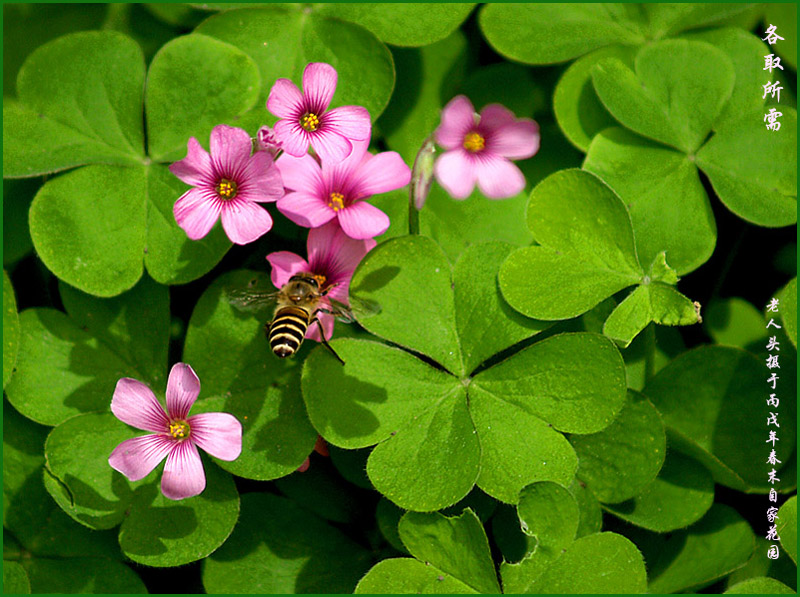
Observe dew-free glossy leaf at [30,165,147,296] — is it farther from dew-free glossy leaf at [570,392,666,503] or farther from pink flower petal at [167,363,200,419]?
dew-free glossy leaf at [570,392,666,503]

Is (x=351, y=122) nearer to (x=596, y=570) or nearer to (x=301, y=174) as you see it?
(x=301, y=174)

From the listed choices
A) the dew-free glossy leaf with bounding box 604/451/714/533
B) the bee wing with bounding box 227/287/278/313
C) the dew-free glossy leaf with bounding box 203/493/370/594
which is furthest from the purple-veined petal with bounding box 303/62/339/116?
the dew-free glossy leaf with bounding box 604/451/714/533

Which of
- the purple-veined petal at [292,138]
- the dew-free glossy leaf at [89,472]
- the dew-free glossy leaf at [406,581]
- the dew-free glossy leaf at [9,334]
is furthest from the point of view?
the dew-free glossy leaf at [9,334]

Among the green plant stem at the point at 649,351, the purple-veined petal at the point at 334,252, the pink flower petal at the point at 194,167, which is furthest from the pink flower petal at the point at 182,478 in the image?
the green plant stem at the point at 649,351

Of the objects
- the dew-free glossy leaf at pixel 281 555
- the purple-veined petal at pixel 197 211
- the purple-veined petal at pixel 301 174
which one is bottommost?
the dew-free glossy leaf at pixel 281 555

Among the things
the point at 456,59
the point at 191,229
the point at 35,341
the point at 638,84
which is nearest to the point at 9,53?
the point at 35,341

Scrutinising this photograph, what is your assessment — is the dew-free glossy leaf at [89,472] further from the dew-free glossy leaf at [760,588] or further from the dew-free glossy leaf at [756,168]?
the dew-free glossy leaf at [756,168]

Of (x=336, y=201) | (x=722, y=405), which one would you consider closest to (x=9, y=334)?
(x=336, y=201)
